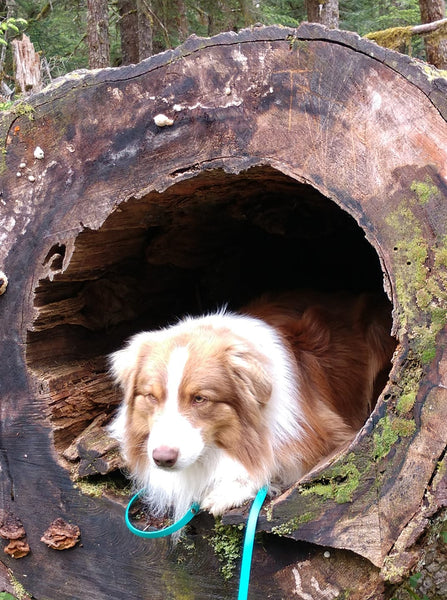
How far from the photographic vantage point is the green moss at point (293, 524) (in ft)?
8.54

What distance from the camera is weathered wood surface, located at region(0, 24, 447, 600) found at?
250 cm

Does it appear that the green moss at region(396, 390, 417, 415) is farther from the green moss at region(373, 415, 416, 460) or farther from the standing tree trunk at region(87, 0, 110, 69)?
the standing tree trunk at region(87, 0, 110, 69)

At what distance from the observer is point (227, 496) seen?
292 cm

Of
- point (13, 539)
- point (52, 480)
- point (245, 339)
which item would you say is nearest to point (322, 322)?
point (245, 339)

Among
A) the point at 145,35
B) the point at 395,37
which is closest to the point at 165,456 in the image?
the point at 395,37

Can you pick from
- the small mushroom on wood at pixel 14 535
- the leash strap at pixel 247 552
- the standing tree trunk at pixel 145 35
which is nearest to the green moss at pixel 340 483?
the leash strap at pixel 247 552

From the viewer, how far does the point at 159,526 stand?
10.1ft

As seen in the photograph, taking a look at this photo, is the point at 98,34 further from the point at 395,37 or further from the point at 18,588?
the point at 18,588

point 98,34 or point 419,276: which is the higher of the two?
point 98,34

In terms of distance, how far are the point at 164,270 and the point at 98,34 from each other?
15.5 feet

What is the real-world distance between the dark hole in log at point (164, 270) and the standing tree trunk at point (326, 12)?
3850 millimetres

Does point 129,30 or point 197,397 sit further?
point 129,30

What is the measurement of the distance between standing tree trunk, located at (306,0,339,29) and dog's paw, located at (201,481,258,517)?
247 inches

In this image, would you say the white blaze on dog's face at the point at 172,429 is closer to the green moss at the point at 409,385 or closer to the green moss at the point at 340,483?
the green moss at the point at 340,483
